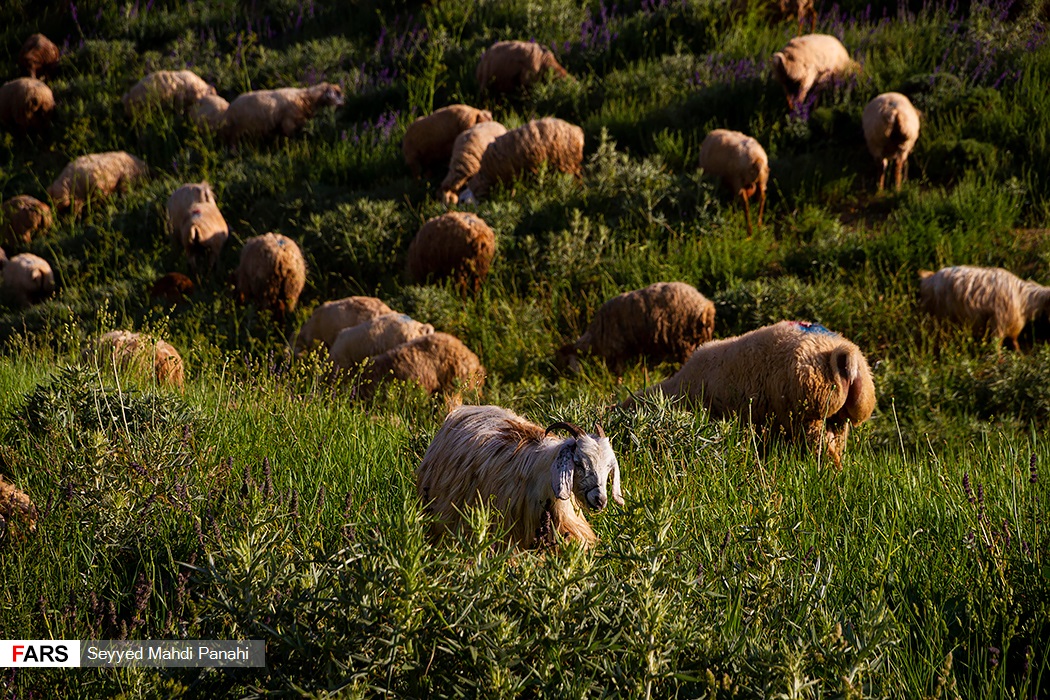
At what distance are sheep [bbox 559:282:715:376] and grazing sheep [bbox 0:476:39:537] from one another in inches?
218

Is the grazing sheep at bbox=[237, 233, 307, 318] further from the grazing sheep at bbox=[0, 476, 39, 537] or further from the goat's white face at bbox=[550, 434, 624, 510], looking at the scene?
the goat's white face at bbox=[550, 434, 624, 510]

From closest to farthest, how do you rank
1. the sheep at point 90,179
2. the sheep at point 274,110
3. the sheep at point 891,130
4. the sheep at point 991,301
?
the sheep at point 991,301, the sheep at point 891,130, the sheep at point 90,179, the sheep at point 274,110

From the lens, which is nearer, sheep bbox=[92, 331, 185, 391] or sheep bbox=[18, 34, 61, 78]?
sheep bbox=[92, 331, 185, 391]

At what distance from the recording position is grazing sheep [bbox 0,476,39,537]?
3.90 metres

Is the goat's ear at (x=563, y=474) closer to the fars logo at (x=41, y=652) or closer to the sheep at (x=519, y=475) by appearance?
the sheep at (x=519, y=475)

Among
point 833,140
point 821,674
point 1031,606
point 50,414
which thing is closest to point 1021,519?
point 1031,606

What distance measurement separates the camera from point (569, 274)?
1084cm

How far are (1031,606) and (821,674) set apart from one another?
1016 mm

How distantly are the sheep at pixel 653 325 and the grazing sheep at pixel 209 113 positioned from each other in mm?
8967

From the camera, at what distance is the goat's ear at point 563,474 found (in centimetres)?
Answer: 311

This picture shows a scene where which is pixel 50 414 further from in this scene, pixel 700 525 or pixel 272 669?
pixel 700 525

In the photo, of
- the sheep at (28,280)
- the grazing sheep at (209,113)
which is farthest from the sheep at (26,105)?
the sheep at (28,280)

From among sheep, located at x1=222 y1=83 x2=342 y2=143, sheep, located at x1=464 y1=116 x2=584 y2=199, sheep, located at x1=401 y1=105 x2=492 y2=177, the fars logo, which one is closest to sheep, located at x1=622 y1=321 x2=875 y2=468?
the fars logo

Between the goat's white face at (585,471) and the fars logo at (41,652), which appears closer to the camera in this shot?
the fars logo at (41,652)
